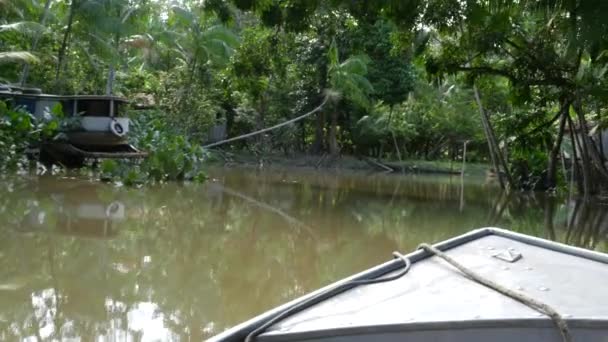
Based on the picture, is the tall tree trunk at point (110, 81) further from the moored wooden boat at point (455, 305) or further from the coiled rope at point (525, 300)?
the coiled rope at point (525, 300)

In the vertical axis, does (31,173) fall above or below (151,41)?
below

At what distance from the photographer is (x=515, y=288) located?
8.55 feet

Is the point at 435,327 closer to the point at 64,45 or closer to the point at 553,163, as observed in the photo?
the point at 553,163

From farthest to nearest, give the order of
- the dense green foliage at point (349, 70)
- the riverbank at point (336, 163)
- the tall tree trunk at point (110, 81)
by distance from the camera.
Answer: the riverbank at point (336, 163)
the tall tree trunk at point (110, 81)
the dense green foliage at point (349, 70)

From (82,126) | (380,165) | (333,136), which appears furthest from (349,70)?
(82,126)

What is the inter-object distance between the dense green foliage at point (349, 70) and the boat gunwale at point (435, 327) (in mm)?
2237

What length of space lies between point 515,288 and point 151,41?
21.1 metres

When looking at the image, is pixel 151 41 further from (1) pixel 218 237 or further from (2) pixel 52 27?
(1) pixel 218 237

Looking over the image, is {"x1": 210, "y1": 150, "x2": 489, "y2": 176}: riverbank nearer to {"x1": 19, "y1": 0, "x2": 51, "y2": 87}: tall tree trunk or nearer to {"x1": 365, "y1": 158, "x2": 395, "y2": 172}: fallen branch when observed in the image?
{"x1": 365, "y1": 158, "x2": 395, "y2": 172}: fallen branch

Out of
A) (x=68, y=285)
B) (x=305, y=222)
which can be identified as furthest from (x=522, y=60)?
(x=68, y=285)

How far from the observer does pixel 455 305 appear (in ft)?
7.75

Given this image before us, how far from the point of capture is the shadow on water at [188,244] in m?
4.38

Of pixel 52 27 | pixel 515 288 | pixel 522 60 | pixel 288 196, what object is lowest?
pixel 288 196

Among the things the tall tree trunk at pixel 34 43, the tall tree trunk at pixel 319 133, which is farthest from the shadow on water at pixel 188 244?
the tall tree trunk at pixel 319 133
